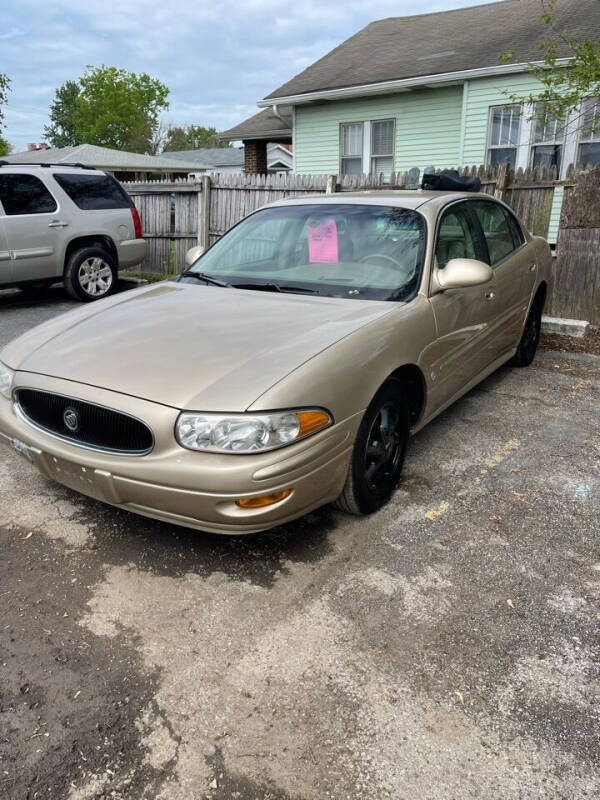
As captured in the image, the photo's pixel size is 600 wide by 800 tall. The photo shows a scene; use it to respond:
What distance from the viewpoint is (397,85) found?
13062mm

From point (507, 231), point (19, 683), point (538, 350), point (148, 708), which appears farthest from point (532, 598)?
point (538, 350)

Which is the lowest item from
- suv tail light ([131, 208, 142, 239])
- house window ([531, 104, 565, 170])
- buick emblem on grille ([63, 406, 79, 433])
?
buick emblem on grille ([63, 406, 79, 433])

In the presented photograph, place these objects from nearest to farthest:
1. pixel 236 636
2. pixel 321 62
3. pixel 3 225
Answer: pixel 236 636, pixel 3 225, pixel 321 62

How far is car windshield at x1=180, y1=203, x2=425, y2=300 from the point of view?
371 centimetres

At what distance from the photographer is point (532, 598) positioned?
2748 millimetres

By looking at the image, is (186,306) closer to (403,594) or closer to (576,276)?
(403,594)

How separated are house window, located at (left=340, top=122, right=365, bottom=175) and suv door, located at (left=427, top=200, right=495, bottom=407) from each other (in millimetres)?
11081

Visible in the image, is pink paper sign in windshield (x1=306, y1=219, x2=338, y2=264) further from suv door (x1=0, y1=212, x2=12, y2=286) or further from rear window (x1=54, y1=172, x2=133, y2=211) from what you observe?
rear window (x1=54, y1=172, x2=133, y2=211)

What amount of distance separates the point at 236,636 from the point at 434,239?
251 centimetres

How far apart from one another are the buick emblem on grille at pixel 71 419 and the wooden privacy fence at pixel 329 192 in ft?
20.8

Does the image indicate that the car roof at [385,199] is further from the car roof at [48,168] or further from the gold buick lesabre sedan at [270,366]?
the car roof at [48,168]

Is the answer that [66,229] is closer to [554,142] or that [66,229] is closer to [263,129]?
[554,142]

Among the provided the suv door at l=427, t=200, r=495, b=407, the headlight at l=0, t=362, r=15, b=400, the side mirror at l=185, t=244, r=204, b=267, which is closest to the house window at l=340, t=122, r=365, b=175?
the side mirror at l=185, t=244, r=204, b=267

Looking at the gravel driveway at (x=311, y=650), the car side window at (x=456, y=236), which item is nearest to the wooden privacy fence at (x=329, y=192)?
the car side window at (x=456, y=236)
